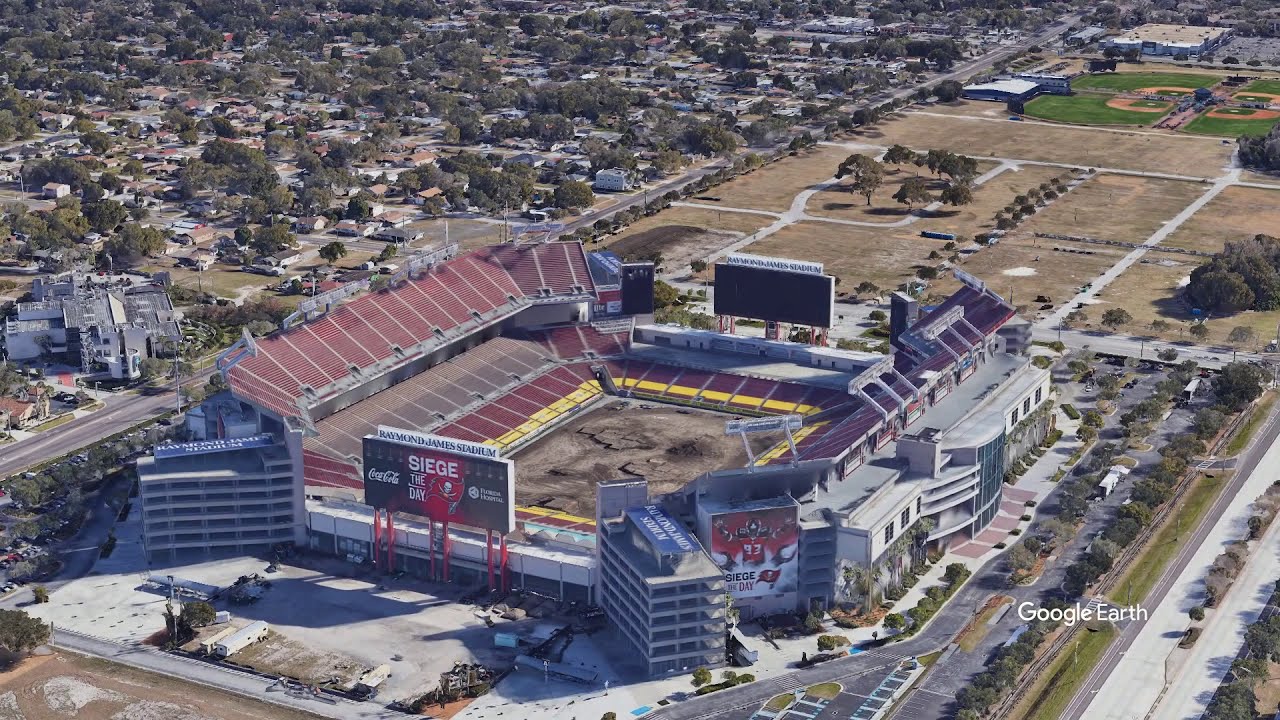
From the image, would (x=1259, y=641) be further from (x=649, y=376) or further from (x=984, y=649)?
(x=649, y=376)

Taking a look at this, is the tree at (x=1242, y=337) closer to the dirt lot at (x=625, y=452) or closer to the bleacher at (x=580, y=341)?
the dirt lot at (x=625, y=452)

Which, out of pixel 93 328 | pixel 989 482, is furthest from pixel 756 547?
pixel 93 328

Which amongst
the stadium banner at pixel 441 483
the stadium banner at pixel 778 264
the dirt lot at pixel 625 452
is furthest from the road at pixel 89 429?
the stadium banner at pixel 778 264

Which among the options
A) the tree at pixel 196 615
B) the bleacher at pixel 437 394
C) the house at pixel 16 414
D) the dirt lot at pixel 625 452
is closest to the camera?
the tree at pixel 196 615

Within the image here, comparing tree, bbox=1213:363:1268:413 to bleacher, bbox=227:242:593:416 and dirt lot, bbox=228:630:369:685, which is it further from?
dirt lot, bbox=228:630:369:685

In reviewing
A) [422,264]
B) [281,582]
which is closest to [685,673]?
[281,582]

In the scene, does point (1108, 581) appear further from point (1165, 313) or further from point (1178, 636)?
point (1165, 313)
